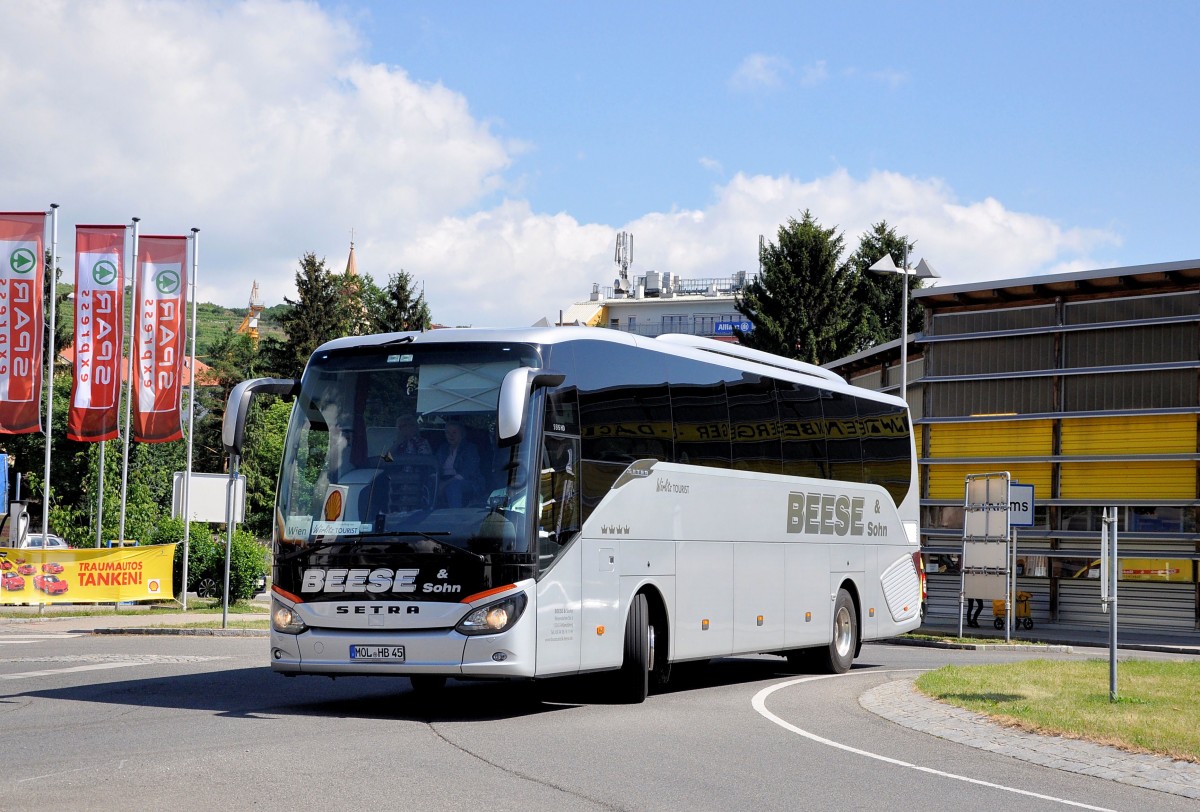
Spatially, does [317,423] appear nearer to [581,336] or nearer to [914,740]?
[581,336]

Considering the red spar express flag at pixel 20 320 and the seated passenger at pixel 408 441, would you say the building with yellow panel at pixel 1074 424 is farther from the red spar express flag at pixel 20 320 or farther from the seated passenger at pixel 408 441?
the seated passenger at pixel 408 441

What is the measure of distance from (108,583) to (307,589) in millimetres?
23986

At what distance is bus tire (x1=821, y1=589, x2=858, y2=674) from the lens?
19.2 metres

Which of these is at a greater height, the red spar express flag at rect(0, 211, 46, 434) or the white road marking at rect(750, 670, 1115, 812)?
the red spar express flag at rect(0, 211, 46, 434)

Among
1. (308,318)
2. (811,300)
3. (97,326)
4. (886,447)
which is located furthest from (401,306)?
(886,447)

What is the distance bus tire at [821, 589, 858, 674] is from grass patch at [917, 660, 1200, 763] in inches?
62.8

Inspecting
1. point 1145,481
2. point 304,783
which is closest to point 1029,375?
point 1145,481

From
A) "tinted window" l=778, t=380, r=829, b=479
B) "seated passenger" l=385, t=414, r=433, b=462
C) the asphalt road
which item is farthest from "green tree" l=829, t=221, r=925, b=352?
"seated passenger" l=385, t=414, r=433, b=462

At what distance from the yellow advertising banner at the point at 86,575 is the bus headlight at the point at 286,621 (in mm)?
22493

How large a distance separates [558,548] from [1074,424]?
24.7 metres

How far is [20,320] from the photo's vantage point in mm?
33188

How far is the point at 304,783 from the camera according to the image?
881 centimetres

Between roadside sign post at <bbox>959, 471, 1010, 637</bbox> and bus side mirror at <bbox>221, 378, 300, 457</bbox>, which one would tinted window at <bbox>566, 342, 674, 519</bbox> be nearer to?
bus side mirror at <bbox>221, 378, 300, 457</bbox>

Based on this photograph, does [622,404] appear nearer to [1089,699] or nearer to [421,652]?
[421,652]
